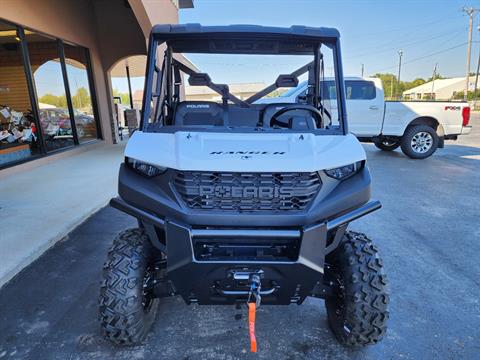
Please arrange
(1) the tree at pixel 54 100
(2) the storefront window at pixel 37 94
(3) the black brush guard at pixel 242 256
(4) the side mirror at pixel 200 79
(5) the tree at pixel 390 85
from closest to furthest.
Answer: (3) the black brush guard at pixel 242 256 → (4) the side mirror at pixel 200 79 → (2) the storefront window at pixel 37 94 → (1) the tree at pixel 54 100 → (5) the tree at pixel 390 85

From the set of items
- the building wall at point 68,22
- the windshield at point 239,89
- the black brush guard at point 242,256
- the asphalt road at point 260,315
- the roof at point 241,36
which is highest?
the building wall at point 68,22

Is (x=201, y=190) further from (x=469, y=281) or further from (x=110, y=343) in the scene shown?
(x=469, y=281)

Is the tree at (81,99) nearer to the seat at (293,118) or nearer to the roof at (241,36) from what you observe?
the roof at (241,36)

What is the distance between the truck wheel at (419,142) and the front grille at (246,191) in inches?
325

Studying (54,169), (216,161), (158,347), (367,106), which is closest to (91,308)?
(158,347)

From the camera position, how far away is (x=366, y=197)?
1895mm

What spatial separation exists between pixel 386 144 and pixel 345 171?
919 cm

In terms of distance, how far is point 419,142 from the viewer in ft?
29.3

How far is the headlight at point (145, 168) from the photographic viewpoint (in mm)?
1876

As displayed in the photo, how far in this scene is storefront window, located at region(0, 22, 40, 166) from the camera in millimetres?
6977

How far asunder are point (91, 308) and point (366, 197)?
7.13 ft

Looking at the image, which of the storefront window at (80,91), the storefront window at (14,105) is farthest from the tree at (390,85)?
the storefront window at (14,105)

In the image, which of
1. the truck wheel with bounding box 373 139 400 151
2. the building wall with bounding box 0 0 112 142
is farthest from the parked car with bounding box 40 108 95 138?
the truck wheel with bounding box 373 139 400 151

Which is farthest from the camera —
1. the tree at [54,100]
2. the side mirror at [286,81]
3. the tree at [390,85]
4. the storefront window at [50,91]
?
the tree at [390,85]
